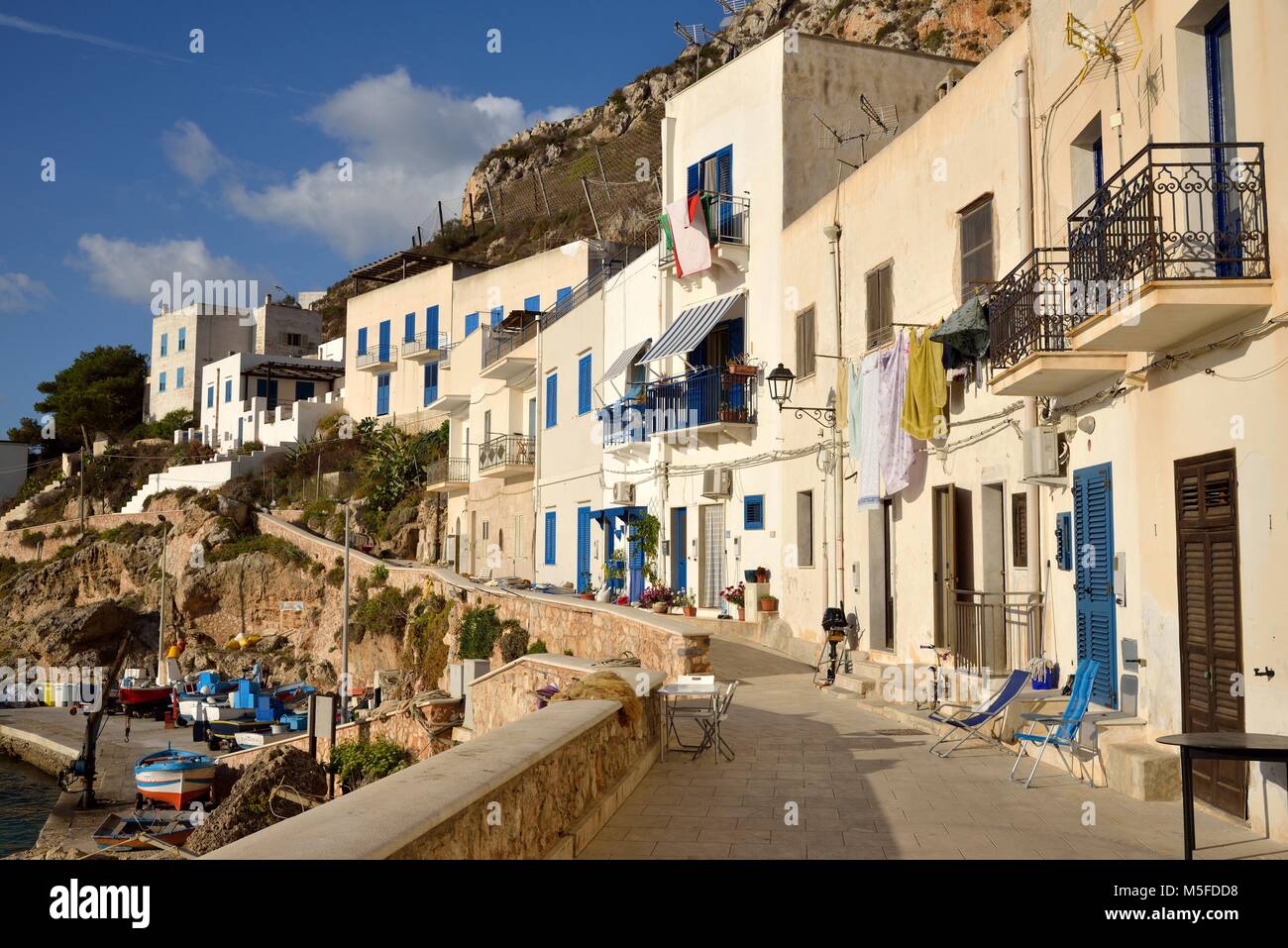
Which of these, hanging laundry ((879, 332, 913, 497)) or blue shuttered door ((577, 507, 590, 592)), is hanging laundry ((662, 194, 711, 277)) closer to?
hanging laundry ((879, 332, 913, 497))

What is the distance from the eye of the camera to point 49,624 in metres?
46.7

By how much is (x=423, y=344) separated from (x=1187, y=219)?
45.6 m

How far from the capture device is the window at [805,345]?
1877 centimetres

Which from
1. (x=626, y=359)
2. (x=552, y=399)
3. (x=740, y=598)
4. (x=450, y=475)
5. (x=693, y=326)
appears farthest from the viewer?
(x=450, y=475)

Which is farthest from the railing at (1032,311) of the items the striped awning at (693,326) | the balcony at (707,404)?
the striped awning at (693,326)

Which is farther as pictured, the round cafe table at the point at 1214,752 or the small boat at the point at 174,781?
the small boat at the point at 174,781

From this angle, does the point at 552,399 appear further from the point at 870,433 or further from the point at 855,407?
the point at 870,433

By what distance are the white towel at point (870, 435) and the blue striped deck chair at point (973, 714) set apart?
4.09 meters

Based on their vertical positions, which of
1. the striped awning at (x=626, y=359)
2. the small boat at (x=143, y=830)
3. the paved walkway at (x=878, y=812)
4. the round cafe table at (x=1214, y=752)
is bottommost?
the small boat at (x=143, y=830)

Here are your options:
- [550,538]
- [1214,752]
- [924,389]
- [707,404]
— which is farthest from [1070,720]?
[550,538]

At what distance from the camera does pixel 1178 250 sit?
25.8 ft

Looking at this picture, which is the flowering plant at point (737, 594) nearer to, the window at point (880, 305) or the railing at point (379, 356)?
the window at point (880, 305)

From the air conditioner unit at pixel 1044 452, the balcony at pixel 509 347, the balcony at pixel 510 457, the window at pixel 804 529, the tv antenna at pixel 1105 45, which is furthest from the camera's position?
the balcony at pixel 509 347
